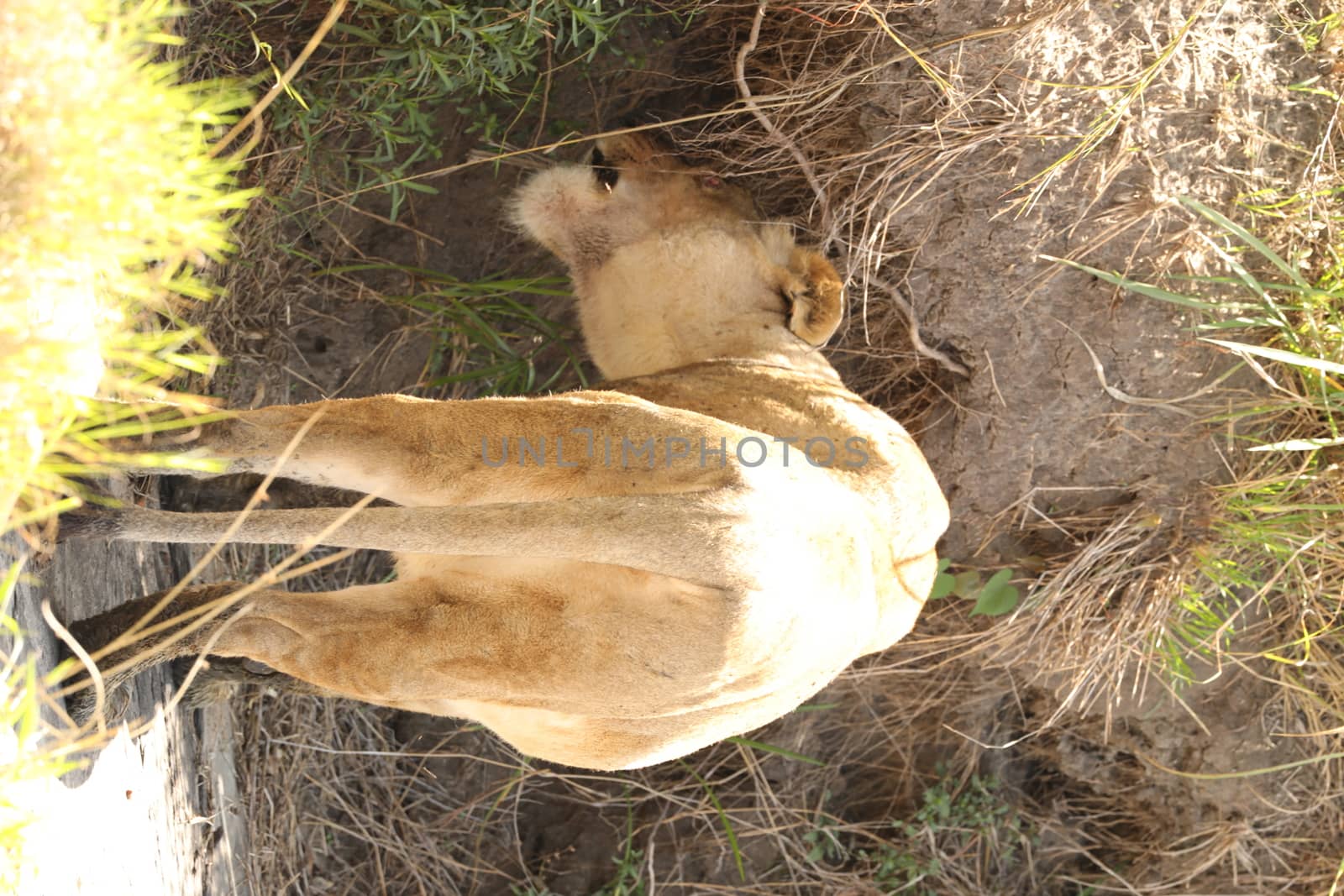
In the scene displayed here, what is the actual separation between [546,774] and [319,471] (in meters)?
2.42

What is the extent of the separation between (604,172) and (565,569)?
6.11 feet

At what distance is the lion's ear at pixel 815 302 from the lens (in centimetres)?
390

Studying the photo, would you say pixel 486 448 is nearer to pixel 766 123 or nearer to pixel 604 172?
pixel 604 172

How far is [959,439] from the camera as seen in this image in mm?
4559

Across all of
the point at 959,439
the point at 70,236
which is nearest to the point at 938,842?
the point at 959,439

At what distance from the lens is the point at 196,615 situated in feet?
10.0

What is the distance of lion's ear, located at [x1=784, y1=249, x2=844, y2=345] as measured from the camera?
3896 millimetres

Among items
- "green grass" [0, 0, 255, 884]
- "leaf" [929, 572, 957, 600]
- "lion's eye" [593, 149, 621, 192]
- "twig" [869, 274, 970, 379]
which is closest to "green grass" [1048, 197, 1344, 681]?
"twig" [869, 274, 970, 379]

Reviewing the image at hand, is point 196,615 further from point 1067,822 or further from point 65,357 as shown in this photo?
point 1067,822

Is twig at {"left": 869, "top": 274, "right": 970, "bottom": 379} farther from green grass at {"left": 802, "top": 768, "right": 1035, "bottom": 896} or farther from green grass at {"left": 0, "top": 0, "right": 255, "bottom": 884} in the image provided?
green grass at {"left": 0, "top": 0, "right": 255, "bottom": 884}

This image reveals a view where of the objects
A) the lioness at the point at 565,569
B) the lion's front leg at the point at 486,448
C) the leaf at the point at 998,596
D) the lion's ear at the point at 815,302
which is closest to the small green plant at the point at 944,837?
the leaf at the point at 998,596

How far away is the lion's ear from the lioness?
678 mm

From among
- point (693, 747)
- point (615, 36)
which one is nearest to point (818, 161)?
point (615, 36)

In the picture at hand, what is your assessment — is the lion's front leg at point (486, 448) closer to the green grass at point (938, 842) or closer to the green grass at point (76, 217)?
the green grass at point (76, 217)
